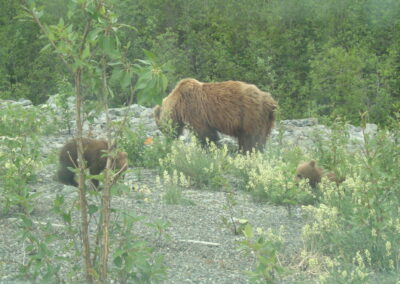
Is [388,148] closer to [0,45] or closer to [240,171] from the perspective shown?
[240,171]

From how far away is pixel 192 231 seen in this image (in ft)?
20.0

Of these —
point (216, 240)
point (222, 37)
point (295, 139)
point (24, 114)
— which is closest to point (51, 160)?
point (24, 114)

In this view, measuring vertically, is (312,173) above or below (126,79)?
below

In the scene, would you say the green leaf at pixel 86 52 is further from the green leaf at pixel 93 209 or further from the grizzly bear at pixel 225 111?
the grizzly bear at pixel 225 111

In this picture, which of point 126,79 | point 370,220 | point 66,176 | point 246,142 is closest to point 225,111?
point 246,142

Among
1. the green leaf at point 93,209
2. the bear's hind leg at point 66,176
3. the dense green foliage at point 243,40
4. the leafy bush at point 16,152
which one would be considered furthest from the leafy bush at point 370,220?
the dense green foliage at point 243,40

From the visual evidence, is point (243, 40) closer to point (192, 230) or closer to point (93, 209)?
point (192, 230)

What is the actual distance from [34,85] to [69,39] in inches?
1012

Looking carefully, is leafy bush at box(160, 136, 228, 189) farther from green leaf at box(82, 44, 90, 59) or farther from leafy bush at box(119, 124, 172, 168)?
green leaf at box(82, 44, 90, 59)

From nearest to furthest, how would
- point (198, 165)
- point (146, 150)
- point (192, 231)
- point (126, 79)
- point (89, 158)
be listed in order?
point (126, 79) → point (192, 231) → point (89, 158) → point (198, 165) → point (146, 150)

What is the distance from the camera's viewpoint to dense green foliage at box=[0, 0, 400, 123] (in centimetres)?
2672

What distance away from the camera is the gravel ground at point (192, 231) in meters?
4.99

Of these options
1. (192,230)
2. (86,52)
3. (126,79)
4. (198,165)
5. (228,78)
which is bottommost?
(228,78)

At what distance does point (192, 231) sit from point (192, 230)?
0.13ft
